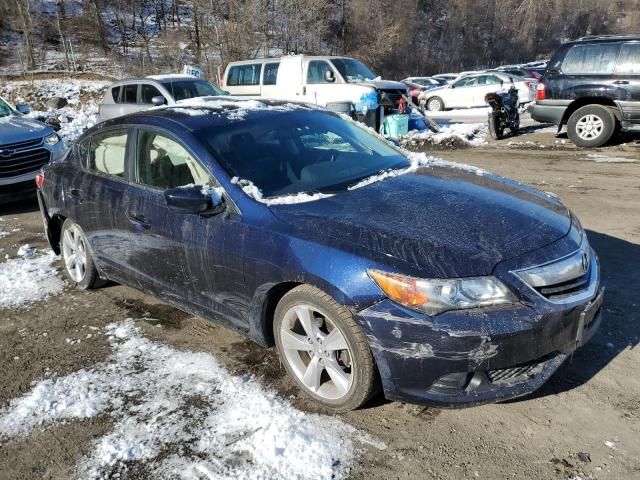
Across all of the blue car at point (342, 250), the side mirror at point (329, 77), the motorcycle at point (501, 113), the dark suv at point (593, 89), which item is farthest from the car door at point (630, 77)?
the blue car at point (342, 250)

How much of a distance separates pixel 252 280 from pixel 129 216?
4.38 ft

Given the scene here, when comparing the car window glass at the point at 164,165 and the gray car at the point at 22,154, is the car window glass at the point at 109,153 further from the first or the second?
the gray car at the point at 22,154

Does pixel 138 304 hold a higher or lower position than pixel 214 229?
lower

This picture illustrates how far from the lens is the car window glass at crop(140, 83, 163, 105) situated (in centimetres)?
1240

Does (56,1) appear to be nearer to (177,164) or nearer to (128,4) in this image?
(128,4)

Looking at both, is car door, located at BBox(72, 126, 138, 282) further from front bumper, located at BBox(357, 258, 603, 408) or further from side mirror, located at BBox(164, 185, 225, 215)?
front bumper, located at BBox(357, 258, 603, 408)

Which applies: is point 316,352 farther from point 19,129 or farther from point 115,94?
point 115,94

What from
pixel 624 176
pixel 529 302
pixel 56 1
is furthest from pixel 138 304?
pixel 56 1

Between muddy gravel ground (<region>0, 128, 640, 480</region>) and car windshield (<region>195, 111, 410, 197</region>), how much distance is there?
1.16m

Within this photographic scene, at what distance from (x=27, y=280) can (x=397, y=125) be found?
9.41 metres

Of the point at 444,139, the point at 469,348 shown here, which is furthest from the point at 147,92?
the point at 469,348

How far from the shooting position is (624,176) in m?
8.36

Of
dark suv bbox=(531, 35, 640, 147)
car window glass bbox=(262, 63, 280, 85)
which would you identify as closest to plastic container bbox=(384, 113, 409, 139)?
dark suv bbox=(531, 35, 640, 147)

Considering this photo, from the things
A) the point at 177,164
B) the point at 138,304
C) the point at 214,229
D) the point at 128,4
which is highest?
the point at 128,4
